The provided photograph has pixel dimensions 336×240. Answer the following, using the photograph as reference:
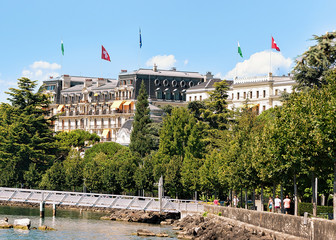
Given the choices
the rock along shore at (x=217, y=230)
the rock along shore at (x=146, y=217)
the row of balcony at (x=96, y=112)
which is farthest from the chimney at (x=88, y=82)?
the rock along shore at (x=217, y=230)

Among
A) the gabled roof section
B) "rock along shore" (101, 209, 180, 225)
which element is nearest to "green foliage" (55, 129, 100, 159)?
the gabled roof section

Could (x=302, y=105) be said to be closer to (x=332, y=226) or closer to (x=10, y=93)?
(x=332, y=226)

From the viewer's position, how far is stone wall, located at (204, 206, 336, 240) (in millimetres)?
30500

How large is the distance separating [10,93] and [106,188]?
85.8ft

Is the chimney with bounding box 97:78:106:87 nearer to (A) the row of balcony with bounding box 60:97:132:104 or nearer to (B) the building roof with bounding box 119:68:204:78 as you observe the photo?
(A) the row of balcony with bounding box 60:97:132:104

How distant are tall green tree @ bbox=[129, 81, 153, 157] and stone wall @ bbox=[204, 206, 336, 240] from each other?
204ft

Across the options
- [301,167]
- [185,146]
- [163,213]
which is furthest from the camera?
[185,146]

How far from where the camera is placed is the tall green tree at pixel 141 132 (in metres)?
112

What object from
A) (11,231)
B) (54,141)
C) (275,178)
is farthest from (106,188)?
(275,178)

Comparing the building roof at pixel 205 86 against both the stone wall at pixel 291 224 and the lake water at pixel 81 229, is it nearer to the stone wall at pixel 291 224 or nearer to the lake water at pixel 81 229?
the lake water at pixel 81 229

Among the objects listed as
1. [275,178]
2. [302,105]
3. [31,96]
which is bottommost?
[275,178]

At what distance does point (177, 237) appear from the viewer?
189ft

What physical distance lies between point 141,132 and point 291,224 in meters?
81.5

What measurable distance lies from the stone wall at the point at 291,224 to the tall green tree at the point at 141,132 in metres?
62.0
